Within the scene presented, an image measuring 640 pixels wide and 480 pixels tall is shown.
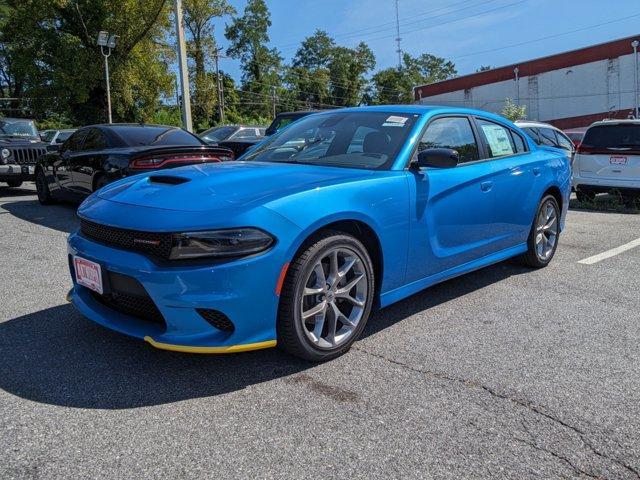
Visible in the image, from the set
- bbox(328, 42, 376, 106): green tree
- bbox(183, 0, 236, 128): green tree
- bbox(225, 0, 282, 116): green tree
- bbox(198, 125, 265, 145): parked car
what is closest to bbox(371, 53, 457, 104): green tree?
bbox(328, 42, 376, 106): green tree

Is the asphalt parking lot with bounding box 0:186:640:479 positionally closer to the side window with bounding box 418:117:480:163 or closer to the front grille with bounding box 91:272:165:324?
the front grille with bounding box 91:272:165:324

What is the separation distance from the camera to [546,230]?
5.34 meters

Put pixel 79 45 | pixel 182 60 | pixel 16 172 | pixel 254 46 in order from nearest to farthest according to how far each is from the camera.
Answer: pixel 16 172, pixel 182 60, pixel 79 45, pixel 254 46

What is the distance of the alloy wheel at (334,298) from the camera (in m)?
3.08

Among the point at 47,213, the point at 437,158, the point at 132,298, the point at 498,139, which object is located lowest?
the point at 132,298

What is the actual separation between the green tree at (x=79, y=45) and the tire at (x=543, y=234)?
101 feet

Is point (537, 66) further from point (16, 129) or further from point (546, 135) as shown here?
point (16, 129)

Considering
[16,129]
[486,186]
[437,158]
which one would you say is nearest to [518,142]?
[486,186]

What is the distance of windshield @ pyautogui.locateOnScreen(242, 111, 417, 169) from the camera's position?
377cm

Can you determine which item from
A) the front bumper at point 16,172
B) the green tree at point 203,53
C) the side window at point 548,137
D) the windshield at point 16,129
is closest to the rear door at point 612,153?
the side window at point 548,137

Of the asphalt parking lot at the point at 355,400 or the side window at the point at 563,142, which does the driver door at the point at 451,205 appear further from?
the side window at the point at 563,142

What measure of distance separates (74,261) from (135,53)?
32.0 m

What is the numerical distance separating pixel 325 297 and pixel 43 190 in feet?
26.2

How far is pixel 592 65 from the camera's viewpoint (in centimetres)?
3494
